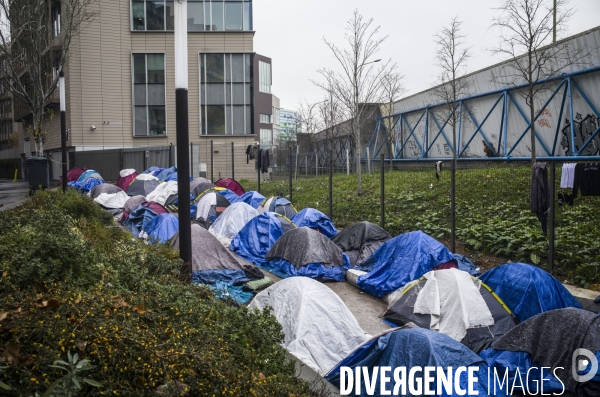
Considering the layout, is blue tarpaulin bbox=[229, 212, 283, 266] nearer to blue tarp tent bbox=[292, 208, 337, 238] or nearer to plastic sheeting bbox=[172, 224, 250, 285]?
blue tarp tent bbox=[292, 208, 337, 238]

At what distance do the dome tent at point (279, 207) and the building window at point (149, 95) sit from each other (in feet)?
72.2

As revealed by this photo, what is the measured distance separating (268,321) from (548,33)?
46.9 ft

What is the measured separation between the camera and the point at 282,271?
489 inches

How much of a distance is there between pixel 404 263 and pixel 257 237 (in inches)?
184

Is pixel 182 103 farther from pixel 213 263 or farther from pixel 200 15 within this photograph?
pixel 200 15

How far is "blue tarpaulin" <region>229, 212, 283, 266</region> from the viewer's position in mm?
14039

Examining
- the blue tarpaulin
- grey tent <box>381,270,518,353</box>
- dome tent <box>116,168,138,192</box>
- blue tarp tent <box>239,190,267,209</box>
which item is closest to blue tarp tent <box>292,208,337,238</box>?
the blue tarpaulin

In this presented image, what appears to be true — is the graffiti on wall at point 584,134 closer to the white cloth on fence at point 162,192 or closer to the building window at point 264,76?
the white cloth on fence at point 162,192

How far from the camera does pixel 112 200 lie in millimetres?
20906

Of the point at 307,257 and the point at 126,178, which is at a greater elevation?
the point at 126,178

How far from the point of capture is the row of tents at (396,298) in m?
6.17

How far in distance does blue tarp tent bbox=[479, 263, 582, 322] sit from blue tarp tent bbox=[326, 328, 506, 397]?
9.04 feet

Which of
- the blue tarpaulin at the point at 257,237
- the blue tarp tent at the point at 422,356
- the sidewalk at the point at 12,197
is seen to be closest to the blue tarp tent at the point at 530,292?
the blue tarp tent at the point at 422,356

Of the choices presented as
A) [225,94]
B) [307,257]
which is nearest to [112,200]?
[307,257]
